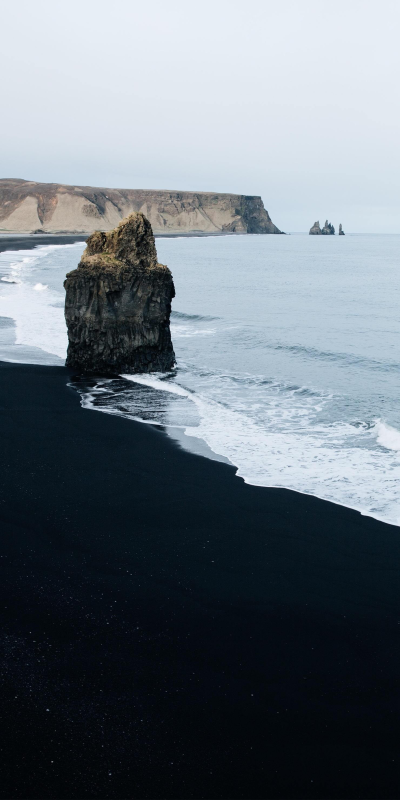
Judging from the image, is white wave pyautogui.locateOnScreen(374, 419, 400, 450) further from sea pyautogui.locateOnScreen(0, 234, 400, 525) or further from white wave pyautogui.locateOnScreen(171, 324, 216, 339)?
white wave pyautogui.locateOnScreen(171, 324, 216, 339)

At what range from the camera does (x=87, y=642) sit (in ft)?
17.8

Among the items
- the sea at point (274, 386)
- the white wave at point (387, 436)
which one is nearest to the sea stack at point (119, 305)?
the sea at point (274, 386)

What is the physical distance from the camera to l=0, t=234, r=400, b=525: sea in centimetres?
1006

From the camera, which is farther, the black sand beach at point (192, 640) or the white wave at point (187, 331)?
the white wave at point (187, 331)

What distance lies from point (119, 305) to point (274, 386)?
4.84 m

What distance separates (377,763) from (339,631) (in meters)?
1.48

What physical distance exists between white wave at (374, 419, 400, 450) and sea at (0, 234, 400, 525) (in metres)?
0.04

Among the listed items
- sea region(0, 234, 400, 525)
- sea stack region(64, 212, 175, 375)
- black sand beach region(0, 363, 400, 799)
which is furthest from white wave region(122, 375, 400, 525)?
sea stack region(64, 212, 175, 375)

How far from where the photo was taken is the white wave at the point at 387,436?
37.4ft

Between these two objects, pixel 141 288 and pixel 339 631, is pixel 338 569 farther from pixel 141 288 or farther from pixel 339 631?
pixel 141 288

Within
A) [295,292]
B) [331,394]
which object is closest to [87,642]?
[331,394]

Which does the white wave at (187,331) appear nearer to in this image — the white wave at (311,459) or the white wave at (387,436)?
the white wave at (311,459)

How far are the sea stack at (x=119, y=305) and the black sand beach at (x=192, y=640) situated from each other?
7618 millimetres

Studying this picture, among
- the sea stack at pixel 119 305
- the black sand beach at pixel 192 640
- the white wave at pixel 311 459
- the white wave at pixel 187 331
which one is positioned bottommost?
the black sand beach at pixel 192 640
